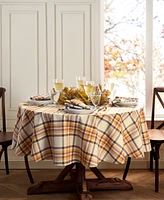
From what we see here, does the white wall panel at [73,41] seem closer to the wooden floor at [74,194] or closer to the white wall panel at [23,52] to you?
the white wall panel at [23,52]

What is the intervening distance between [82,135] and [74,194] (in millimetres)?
795

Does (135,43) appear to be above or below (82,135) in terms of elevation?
above

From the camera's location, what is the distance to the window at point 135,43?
420cm

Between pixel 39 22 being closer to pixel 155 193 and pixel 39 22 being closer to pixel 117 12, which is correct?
pixel 117 12

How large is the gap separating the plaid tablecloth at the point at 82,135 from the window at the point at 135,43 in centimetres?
134

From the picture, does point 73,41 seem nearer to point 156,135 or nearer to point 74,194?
point 156,135

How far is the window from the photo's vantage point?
13.8ft

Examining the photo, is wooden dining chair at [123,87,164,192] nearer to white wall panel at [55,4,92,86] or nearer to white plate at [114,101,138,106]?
white plate at [114,101,138,106]

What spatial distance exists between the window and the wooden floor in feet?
2.58

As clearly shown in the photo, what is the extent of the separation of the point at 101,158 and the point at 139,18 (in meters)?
2.02

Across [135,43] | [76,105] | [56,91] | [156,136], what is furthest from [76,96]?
[135,43]

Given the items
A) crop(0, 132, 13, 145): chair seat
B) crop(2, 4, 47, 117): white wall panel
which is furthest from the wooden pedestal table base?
crop(2, 4, 47, 117): white wall panel

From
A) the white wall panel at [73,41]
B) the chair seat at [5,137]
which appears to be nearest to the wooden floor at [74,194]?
the chair seat at [5,137]

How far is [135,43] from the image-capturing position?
4230 mm
